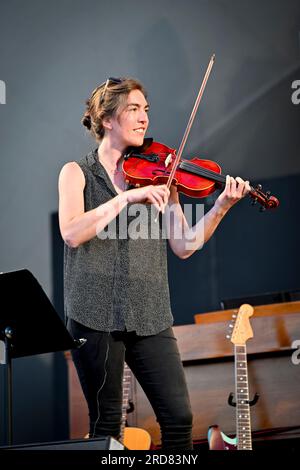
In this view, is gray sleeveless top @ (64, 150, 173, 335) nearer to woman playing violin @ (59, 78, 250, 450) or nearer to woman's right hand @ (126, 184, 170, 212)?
woman playing violin @ (59, 78, 250, 450)

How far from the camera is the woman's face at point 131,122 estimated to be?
2305mm

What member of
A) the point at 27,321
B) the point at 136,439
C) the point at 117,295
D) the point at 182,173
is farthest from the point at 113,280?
the point at 136,439

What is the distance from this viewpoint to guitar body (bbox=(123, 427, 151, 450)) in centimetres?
313

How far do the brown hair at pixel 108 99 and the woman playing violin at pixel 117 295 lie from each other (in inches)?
0.7

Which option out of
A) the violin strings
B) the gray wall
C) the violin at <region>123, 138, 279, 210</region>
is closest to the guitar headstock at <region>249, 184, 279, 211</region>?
the violin at <region>123, 138, 279, 210</region>

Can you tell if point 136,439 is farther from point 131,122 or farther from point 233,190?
point 131,122

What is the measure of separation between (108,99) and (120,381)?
0.80m

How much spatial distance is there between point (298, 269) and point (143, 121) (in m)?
1.73

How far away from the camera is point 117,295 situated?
2172mm

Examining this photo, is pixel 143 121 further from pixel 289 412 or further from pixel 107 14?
pixel 107 14

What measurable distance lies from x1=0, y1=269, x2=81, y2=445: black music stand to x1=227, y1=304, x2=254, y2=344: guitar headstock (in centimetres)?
110

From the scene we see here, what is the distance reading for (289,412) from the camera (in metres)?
3.13

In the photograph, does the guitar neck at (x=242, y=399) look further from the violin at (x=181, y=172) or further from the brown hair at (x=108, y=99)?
the brown hair at (x=108, y=99)
